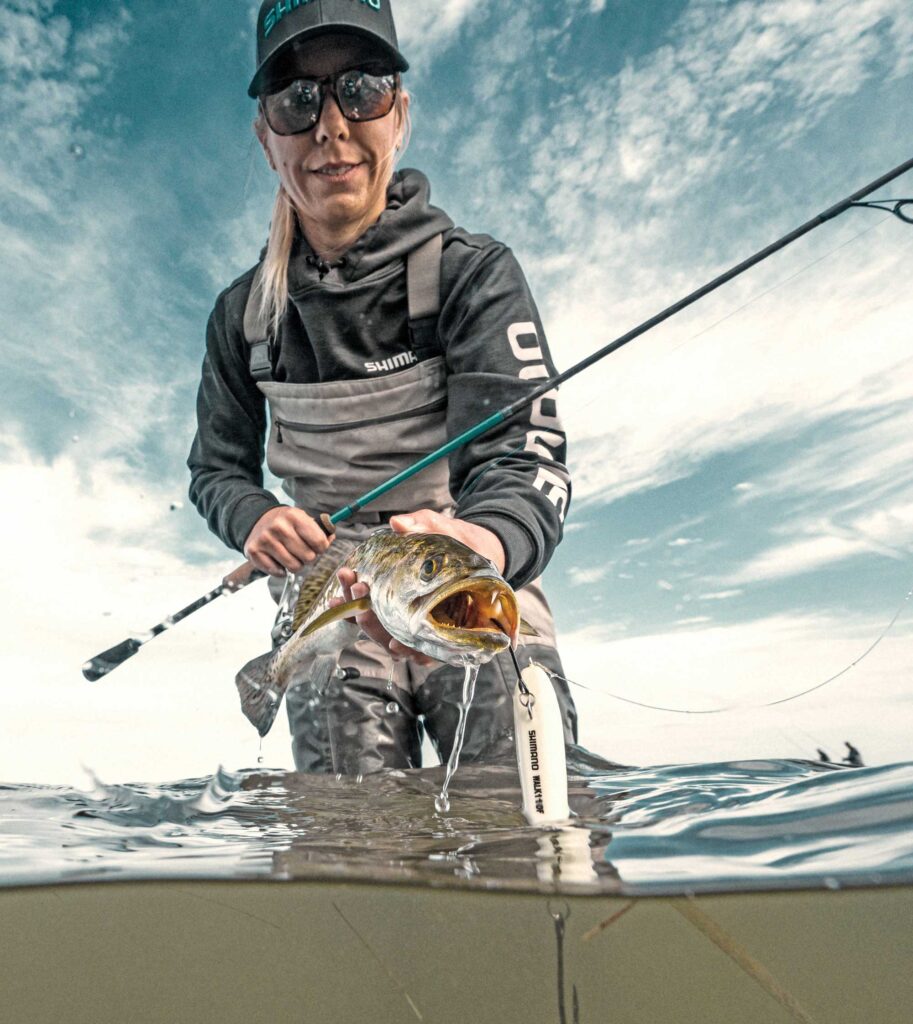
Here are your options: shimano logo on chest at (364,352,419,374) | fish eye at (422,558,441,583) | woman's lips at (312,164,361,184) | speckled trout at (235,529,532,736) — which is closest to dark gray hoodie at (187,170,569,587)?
shimano logo on chest at (364,352,419,374)

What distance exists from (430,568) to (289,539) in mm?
1256

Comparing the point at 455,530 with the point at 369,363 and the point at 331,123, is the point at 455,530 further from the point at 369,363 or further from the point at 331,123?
the point at 331,123

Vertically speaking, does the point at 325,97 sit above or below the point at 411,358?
above

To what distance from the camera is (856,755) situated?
4543 mm

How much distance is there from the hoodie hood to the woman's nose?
0.42m

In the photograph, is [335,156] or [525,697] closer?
[525,697]

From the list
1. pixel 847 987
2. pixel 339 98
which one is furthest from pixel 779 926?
pixel 339 98

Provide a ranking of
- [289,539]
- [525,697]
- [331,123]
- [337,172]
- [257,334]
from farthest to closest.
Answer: [257,334] < [337,172] < [331,123] < [289,539] < [525,697]

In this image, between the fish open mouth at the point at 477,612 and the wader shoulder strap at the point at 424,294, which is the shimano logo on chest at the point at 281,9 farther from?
the fish open mouth at the point at 477,612

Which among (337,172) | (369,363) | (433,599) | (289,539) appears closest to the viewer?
(433,599)

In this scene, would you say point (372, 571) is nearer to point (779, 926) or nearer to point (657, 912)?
point (657, 912)

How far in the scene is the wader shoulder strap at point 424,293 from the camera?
4.67 metres

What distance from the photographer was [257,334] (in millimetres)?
5008

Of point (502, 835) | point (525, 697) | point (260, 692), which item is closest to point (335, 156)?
point (260, 692)
